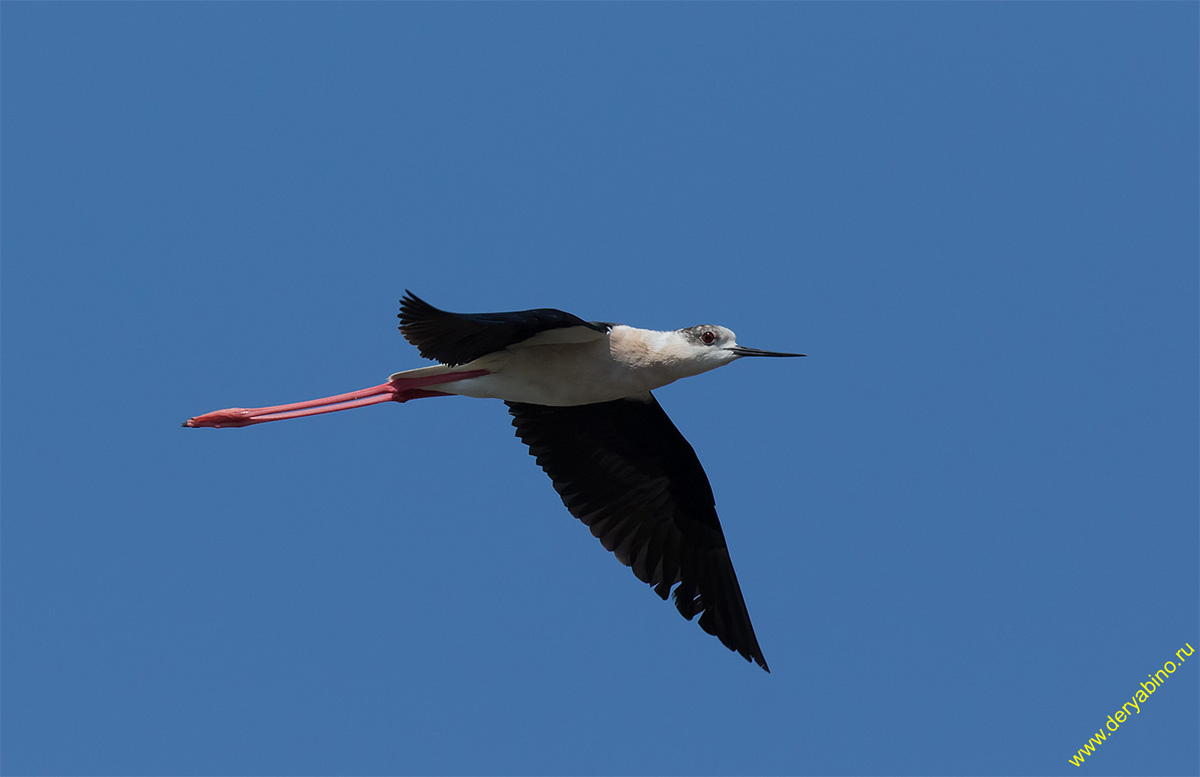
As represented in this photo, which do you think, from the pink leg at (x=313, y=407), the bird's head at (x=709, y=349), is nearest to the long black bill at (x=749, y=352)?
the bird's head at (x=709, y=349)

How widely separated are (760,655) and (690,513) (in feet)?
3.87

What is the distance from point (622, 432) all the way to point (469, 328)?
2.24 m

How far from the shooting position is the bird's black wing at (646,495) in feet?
36.0

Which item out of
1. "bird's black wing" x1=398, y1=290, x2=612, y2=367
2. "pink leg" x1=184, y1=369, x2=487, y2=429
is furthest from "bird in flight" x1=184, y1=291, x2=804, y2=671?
"bird's black wing" x1=398, y1=290, x2=612, y2=367

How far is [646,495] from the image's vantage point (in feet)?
36.5

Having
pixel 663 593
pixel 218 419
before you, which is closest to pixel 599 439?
pixel 663 593

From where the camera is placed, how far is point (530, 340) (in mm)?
9938

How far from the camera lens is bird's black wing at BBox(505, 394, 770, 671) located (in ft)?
36.0

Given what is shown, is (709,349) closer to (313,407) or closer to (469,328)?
(469,328)

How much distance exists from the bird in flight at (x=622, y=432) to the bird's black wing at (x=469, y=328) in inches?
13.0

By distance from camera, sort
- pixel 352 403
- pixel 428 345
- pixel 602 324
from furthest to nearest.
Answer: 1. pixel 352 403
2. pixel 602 324
3. pixel 428 345

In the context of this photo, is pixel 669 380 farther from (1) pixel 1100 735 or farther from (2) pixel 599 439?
(1) pixel 1100 735

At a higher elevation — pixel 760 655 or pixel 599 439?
pixel 599 439

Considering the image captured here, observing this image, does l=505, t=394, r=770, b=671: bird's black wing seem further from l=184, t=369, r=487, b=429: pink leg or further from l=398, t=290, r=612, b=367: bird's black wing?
l=398, t=290, r=612, b=367: bird's black wing
